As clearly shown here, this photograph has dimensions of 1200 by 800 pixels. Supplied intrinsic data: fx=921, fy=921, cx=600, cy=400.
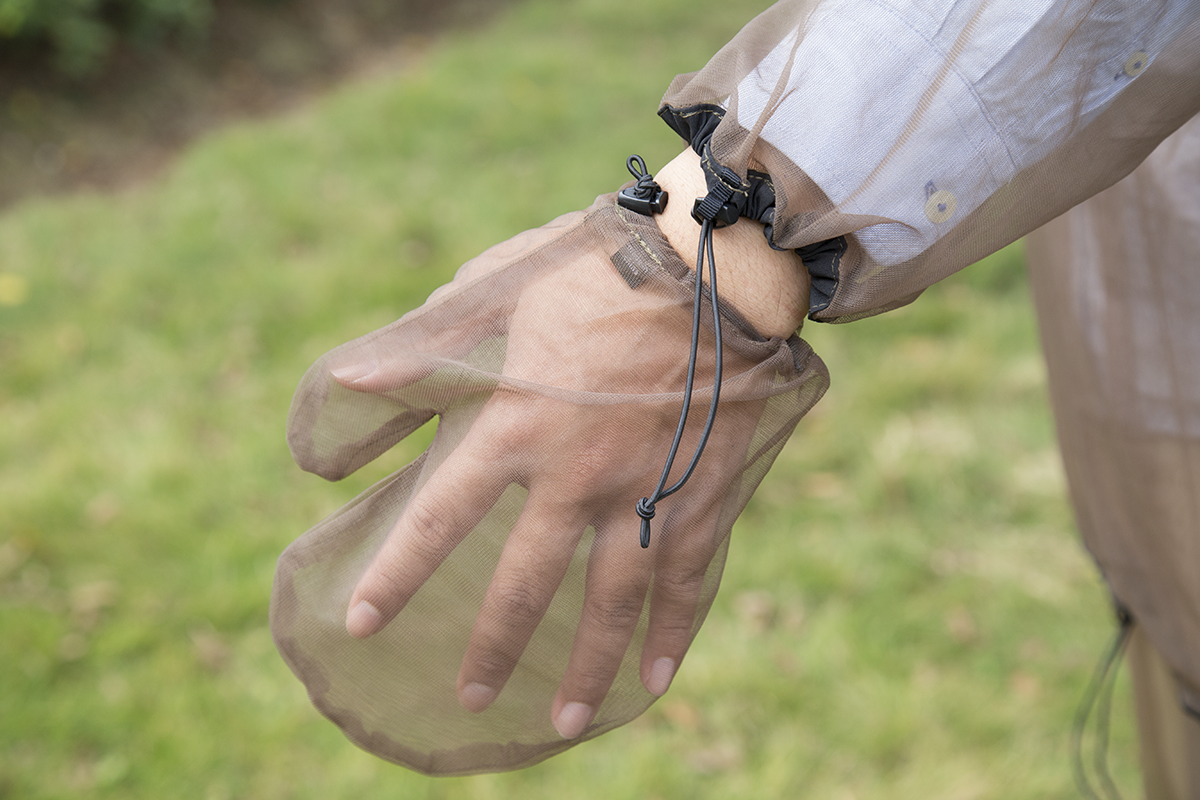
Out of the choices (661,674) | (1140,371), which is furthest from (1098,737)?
(661,674)

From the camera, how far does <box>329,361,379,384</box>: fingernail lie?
3.26 ft

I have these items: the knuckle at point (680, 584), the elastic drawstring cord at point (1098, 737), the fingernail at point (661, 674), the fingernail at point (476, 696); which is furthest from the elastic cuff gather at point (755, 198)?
the elastic drawstring cord at point (1098, 737)

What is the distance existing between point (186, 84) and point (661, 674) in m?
4.95

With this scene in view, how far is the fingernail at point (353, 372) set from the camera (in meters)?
0.99

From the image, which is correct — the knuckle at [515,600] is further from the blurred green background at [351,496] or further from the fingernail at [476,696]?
the blurred green background at [351,496]

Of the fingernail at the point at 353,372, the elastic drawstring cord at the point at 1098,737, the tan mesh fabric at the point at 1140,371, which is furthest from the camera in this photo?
the elastic drawstring cord at the point at 1098,737

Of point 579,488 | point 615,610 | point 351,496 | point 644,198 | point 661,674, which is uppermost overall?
point 644,198

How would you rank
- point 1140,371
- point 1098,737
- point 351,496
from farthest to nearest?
point 351,496 → point 1098,737 → point 1140,371

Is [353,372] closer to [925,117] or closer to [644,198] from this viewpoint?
[644,198]

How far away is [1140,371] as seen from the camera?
1.26 metres

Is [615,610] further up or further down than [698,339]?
further down

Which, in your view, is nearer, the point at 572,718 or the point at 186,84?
the point at 572,718

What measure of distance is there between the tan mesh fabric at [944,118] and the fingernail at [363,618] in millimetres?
585

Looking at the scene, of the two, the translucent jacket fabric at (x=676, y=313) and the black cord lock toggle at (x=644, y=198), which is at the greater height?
the black cord lock toggle at (x=644, y=198)
